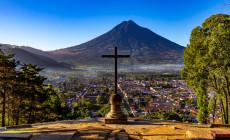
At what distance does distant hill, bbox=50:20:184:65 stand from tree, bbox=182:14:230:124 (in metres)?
43.6

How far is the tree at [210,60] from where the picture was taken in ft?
26.2

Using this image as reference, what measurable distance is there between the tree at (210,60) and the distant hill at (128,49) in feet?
143

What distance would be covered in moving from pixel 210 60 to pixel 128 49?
61304 millimetres

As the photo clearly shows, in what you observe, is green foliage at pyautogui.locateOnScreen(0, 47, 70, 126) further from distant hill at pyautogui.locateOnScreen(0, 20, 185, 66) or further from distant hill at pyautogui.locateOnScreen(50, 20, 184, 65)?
distant hill at pyautogui.locateOnScreen(50, 20, 184, 65)

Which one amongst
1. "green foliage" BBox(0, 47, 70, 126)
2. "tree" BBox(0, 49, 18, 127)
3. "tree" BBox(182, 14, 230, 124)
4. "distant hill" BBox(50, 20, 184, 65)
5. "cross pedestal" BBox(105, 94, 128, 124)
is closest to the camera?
"cross pedestal" BBox(105, 94, 128, 124)

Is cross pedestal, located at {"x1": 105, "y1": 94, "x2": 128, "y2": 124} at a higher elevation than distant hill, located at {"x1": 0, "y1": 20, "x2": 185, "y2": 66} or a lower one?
lower

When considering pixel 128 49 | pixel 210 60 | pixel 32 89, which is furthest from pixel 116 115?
pixel 128 49

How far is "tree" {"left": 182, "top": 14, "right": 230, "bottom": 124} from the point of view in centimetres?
800

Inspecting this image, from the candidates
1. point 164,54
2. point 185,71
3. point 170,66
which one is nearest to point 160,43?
point 164,54

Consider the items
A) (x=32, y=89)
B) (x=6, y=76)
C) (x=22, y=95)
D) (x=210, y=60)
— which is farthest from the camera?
(x=32, y=89)

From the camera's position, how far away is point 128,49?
69375mm

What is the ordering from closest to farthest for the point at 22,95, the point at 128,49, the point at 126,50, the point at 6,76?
the point at 6,76 → the point at 22,95 → the point at 126,50 → the point at 128,49

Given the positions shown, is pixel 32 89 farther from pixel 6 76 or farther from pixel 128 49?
pixel 128 49

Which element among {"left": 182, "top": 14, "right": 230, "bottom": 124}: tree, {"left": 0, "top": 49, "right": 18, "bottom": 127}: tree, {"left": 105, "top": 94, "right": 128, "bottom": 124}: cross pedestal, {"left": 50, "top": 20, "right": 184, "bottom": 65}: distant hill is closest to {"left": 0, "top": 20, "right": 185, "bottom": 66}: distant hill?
{"left": 50, "top": 20, "right": 184, "bottom": 65}: distant hill
